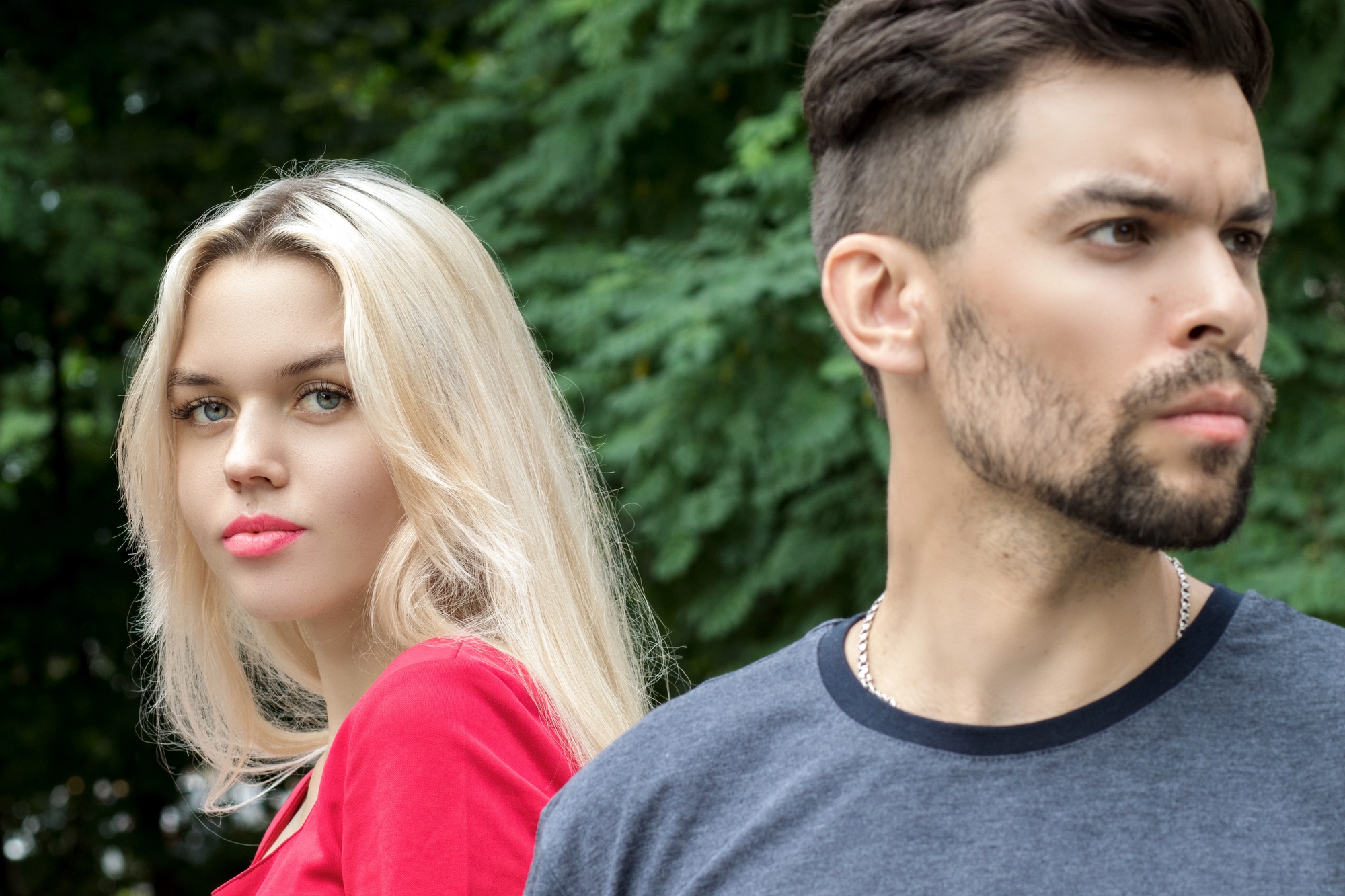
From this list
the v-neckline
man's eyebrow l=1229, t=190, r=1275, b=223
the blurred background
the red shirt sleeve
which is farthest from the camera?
the blurred background

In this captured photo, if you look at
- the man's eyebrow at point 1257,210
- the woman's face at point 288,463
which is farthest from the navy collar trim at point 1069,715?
the woman's face at point 288,463

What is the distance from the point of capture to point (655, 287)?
13.5 feet

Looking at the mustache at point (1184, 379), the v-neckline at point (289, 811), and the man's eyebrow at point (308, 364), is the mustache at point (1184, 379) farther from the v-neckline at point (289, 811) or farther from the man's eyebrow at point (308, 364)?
the v-neckline at point (289, 811)

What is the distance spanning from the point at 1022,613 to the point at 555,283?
3.38 metres

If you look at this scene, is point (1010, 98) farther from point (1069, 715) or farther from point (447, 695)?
point (447, 695)

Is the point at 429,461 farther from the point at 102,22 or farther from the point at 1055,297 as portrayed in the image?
the point at 102,22

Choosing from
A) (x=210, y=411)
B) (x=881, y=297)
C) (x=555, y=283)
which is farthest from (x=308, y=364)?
(x=555, y=283)

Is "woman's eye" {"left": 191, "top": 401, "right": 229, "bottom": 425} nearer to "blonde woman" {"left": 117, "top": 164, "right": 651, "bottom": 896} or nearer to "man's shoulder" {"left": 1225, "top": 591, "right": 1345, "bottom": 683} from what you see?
"blonde woman" {"left": 117, "top": 164, "right": 651, "bottom": 896}

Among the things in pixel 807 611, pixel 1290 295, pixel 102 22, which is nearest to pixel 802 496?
pixel 807 611

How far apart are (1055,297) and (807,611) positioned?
3.04 m

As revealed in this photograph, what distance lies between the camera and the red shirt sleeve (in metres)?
1.69

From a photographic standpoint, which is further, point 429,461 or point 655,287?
point 655,287

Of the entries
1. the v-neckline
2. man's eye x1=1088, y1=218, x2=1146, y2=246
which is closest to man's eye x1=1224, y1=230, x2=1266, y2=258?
man's eye x1=1088, y1=218, x2=1146, y2=246

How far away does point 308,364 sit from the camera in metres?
1.99
